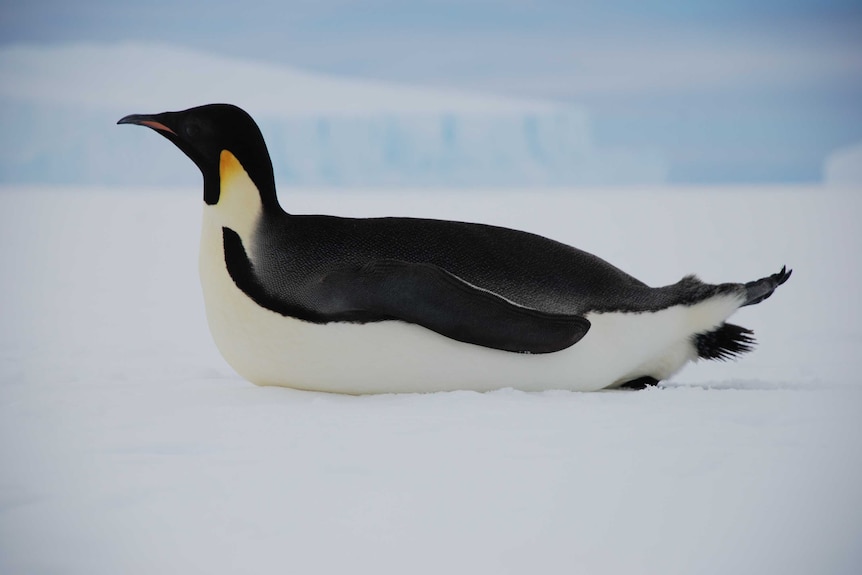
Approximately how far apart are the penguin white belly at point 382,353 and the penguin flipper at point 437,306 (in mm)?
59

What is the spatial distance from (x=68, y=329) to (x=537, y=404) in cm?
320

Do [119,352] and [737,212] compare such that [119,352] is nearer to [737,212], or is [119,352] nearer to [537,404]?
[537,404]

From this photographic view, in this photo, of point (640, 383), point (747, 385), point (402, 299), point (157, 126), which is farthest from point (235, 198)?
point (747, 385)

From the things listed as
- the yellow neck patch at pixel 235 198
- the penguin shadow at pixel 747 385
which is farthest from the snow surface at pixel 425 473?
the yellow neck patch at pixel 235 198

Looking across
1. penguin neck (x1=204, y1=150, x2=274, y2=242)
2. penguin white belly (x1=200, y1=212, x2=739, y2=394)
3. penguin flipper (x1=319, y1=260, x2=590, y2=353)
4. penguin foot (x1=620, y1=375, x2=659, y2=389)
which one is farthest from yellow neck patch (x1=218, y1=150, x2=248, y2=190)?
penguin foot (x1=620, y1=375, x2=659, y2=389)

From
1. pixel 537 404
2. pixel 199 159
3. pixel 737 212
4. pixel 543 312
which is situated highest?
pixel 737 212

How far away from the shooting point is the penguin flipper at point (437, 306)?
2.89 metres

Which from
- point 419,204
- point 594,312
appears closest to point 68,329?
point 594,312

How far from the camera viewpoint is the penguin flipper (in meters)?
2.89

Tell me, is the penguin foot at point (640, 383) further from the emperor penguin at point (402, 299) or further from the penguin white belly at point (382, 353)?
the penguin white belly at point (382, 353)

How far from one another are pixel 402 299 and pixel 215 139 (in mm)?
853

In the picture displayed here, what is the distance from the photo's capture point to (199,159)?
3.21 m

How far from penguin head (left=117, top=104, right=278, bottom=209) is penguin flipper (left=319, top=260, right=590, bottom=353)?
0.50 m

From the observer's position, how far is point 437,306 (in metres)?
2.88
